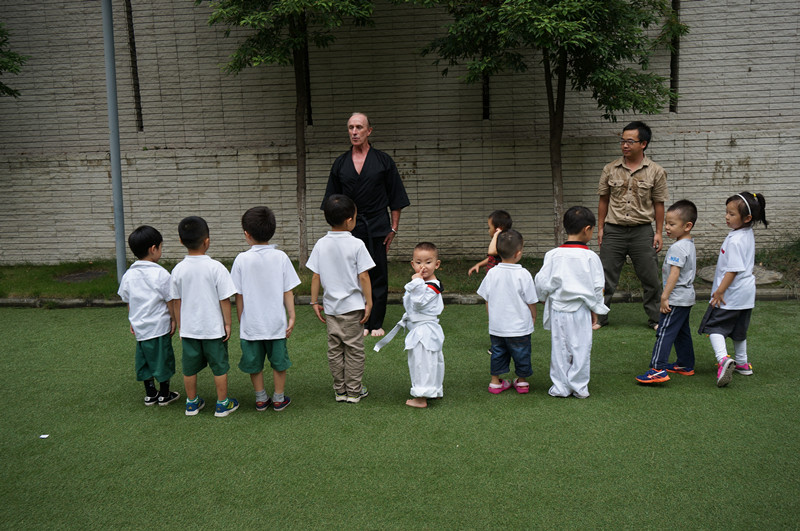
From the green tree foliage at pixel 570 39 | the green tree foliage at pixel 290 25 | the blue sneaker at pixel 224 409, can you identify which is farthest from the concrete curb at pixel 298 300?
the blue sneaker at pixel 224 409

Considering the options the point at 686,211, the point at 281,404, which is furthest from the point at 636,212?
the point at 281,404

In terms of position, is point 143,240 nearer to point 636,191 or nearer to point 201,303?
point 201,303

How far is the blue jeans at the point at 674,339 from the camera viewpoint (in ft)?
13.4

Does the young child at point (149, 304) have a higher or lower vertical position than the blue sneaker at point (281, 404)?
higher

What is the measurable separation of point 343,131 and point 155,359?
531 centimetres

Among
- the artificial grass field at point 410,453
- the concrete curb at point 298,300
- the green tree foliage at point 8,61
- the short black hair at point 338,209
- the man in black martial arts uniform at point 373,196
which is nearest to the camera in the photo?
the artificial grass field at point 410,453

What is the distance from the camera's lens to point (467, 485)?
110 inches

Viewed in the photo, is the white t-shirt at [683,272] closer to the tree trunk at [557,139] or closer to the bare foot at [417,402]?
the bare foot at [417,402]

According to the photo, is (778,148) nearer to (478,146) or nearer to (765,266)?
(765,266)

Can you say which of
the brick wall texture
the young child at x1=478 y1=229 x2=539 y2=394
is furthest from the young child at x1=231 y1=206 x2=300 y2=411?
the brick wall texture

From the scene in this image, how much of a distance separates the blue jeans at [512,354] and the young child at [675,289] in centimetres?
Answer: 87

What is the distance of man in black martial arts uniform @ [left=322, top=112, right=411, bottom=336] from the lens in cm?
522

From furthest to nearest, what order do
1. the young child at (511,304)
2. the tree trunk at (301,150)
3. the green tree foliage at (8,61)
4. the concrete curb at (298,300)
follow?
1. the tree trunk at (301,150)
2. the green tree foliage at (8,61)
3. the concrete curb at (298,300)
4. the young child at (511,304)

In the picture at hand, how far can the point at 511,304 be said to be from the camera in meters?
3.84
